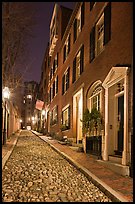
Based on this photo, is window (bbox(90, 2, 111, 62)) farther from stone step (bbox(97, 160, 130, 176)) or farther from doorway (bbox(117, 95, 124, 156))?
stone step (bbox(97, 160, 130, 176))

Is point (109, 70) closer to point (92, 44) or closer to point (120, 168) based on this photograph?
point (92, 44)

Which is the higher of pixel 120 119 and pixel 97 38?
pixel 97 38

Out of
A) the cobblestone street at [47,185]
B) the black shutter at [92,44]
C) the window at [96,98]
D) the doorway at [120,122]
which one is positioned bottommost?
the cobblestone street at [47,185]

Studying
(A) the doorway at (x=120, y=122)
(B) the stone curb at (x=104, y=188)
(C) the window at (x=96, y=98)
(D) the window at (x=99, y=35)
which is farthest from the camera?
(D) the window at (x=99, y=35)

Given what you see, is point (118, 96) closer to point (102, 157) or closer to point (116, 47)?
point (116, 47)

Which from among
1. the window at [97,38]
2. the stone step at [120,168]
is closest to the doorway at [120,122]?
the stone step at [120,168]

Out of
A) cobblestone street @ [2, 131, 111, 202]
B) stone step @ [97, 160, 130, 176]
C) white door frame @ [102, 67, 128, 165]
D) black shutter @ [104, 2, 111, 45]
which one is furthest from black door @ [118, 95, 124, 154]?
black shutter @ [104, 2, 111, 45]

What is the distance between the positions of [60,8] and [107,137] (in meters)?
21.1

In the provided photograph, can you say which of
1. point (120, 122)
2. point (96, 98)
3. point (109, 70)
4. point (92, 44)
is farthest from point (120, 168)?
point (92, 44)

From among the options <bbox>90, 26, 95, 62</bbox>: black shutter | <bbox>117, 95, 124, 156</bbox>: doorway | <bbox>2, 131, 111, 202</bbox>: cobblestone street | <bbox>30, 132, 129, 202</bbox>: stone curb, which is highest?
<bbox>90, 26, 95, 62</bbox>: black shutter

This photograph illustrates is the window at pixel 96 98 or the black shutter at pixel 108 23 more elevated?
the black shutter at pixel 108 23

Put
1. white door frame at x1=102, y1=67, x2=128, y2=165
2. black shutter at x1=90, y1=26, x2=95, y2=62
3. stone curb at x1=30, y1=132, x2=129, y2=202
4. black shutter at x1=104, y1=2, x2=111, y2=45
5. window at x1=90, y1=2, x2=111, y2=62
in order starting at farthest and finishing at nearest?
black shutter at x1=90, y1=26, x2=95, y2=62, window at x1=90, y1=2, x2=111, y2=62, black shutter at x1=104, y1=2, x2=111, y2=45, white door frame at x1=102, y1=67, x2=128, y2=165, stone curb at x1=30, y1=132, x2=129, y2=202

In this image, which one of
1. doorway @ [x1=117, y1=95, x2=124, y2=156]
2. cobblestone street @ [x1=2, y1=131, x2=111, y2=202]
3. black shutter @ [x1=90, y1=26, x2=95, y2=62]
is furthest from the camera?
black shutter @ [x1=90, y1=26, x2=95, y2=62]

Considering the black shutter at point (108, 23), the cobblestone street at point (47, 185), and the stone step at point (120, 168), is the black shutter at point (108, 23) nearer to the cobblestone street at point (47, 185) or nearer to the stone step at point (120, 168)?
the stone step at point (120, 168)
